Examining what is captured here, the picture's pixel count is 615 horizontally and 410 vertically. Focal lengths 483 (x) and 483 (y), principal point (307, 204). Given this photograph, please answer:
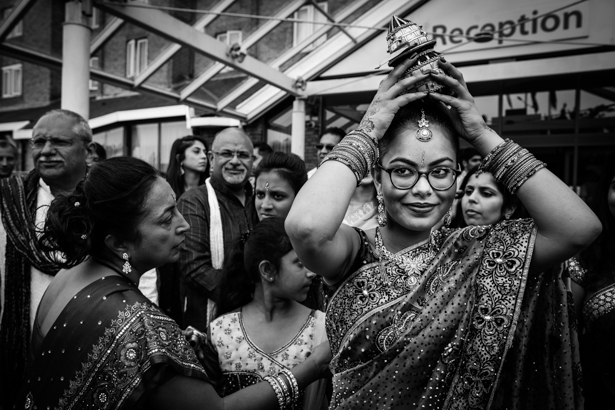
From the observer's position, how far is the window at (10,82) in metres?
16.2

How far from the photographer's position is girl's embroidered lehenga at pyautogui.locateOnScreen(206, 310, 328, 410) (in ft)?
6.67

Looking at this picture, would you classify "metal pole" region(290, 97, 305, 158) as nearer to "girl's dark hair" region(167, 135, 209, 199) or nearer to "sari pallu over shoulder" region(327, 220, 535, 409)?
"girl's dark hair" region(167, 135, 209, 199)

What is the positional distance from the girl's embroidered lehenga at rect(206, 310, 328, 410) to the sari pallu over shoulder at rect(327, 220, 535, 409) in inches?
24.3

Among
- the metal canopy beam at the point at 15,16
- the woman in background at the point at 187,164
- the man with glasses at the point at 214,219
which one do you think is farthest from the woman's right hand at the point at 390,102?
the metal canopy beam at the point at 15,16

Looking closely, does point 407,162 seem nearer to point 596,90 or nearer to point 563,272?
point 563,272

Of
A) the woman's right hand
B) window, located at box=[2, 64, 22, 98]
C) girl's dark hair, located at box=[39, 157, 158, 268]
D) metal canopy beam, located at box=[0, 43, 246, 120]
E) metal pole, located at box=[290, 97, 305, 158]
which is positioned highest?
window, located at box=[2, 64, 22, 98]

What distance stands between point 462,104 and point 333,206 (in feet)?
1.70

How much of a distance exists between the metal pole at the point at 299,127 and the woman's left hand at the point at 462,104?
7378mm

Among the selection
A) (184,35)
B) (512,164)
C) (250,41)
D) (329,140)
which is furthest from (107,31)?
(512,164)

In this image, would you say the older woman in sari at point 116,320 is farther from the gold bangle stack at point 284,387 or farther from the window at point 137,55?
the window at point 137,55

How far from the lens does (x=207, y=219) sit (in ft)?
10.5

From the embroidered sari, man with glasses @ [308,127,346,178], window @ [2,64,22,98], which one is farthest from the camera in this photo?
window @ [2,64,22,98]

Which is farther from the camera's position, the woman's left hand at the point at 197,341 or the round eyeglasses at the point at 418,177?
the woman's left hand at the point at 197,341

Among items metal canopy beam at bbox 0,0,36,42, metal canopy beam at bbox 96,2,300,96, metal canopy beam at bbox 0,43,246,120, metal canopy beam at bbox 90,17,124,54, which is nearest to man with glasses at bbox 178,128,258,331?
metal canopy beam at bbox 96,2,300,96
